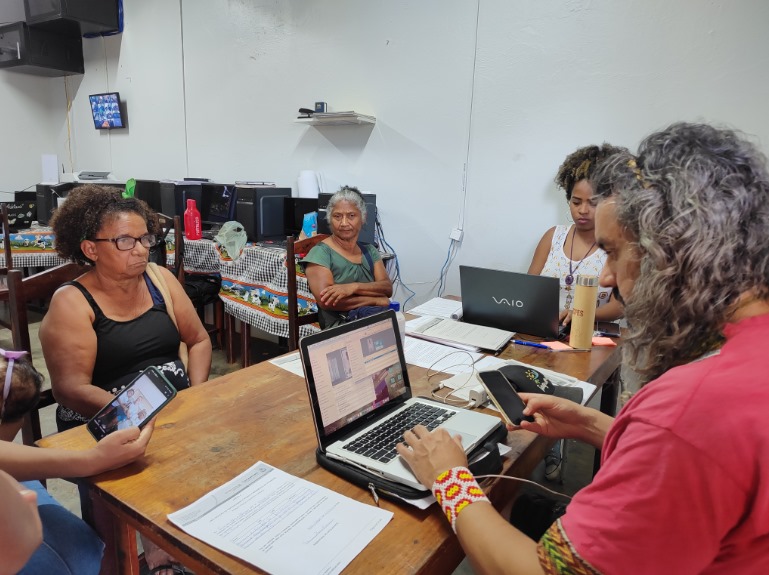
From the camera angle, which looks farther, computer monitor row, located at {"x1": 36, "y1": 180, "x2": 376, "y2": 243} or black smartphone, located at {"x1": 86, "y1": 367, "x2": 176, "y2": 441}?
computer monitor row, located at {"x1": 36, "y1": 180, "x2": 376, "y2": 243}

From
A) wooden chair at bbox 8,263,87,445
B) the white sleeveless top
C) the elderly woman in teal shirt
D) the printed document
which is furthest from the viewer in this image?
the elderly woman in teal shirt

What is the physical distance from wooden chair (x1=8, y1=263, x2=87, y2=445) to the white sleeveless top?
185cm

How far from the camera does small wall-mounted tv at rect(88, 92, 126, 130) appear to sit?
4.82 m

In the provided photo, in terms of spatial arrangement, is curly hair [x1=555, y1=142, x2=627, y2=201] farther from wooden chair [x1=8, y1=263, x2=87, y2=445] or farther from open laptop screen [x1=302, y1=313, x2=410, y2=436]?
wooden chair [x1=8, y1=263, x2=87, y2=445]

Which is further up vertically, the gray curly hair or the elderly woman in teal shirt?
the gray curly hair

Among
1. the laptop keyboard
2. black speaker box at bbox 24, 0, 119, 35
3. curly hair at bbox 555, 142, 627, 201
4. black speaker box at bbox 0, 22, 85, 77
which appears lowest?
the laptop keyboard

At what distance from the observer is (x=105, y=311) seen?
1528 mm

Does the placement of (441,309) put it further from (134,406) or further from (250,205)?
(250,205)

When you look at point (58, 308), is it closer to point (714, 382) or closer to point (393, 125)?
point (714, 382)

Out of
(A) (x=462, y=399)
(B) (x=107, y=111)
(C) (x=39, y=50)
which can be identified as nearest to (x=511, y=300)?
(A) (x=462, y=399)

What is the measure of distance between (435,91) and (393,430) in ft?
8.51

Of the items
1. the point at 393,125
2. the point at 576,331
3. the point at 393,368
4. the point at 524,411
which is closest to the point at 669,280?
the point at 524,411

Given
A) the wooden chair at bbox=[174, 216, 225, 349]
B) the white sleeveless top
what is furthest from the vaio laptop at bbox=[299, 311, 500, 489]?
the wooden chair at bbox=[174, 216, 225, 349]

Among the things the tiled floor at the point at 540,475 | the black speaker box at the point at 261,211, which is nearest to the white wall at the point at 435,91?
the black speaker box at the point at 261,211
